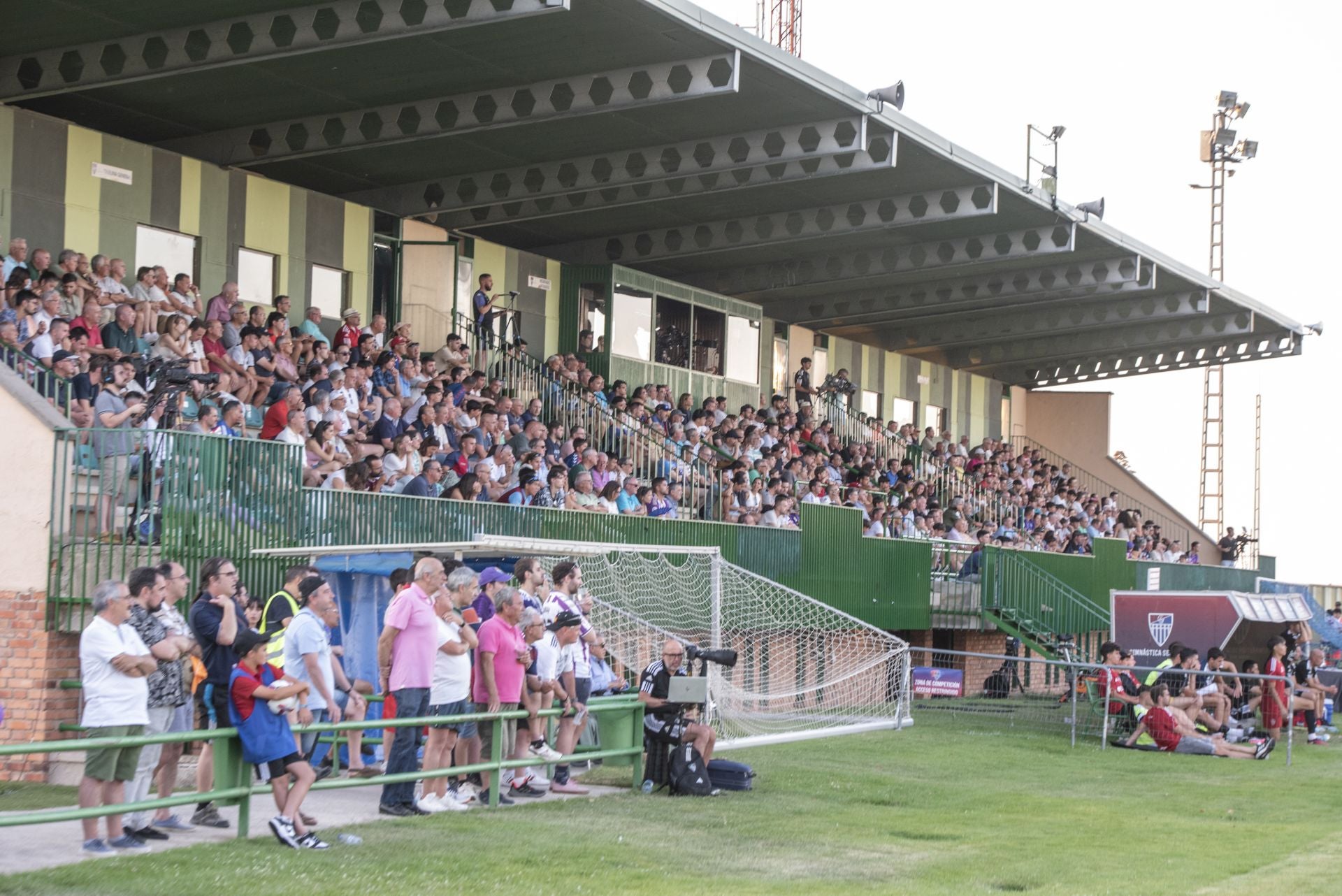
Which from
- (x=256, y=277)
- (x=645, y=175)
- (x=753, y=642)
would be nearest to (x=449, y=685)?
(x=753, y=642)

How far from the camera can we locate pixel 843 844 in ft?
37.9

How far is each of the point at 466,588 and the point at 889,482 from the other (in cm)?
2269

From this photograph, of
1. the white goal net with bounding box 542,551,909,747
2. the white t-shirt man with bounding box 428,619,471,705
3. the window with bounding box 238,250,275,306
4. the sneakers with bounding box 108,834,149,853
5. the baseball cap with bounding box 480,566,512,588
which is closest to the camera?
the sneakers with bounding box 108,834,149,853

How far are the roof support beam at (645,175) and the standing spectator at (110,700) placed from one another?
53.1 ft

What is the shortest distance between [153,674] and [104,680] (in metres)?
0.75

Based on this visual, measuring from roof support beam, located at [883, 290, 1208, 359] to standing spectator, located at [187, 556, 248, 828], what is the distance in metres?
29.6

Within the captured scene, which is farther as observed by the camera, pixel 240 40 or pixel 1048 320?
pixel 1048 320

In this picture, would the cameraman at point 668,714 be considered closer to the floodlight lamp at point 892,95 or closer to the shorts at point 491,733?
the shorts at point 491,733

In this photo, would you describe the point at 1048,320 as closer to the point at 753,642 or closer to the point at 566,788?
the point at 753,642

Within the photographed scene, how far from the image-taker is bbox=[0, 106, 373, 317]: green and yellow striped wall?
2028 cm

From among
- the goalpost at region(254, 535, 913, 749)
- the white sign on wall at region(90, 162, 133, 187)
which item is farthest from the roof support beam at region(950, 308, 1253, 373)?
the white sign on wall at region(90, 162, 133, 187)

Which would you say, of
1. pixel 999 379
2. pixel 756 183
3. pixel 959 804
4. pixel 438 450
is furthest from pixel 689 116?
pixel 999 379

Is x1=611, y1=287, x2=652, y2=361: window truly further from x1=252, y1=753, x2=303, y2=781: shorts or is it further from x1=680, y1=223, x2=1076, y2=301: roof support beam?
x1=252, y1=753, x2=303, y2=781: shorts

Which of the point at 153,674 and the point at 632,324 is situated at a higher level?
the point at 632,324
